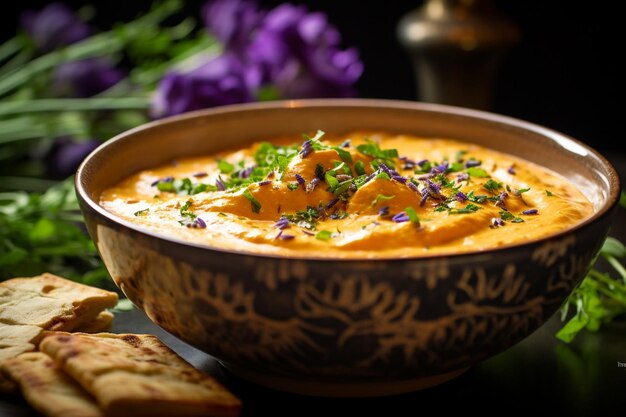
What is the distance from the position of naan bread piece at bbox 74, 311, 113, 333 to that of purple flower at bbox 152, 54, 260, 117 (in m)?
1.59

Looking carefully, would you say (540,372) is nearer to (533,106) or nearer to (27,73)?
(27,73)

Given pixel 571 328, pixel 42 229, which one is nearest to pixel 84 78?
pixel 42 229

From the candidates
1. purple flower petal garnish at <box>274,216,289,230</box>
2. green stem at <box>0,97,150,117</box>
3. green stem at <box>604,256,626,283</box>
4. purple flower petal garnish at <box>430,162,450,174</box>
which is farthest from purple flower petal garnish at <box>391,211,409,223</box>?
green stem at <box>0,97,150,117</box>

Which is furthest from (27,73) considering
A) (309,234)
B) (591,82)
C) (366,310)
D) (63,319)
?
(591,82)

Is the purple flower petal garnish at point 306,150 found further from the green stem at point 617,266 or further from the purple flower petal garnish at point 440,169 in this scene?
the green stem at point 617,266

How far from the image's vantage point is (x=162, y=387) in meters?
1.92

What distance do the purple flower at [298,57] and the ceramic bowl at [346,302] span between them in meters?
1.96

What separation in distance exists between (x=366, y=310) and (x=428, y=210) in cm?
54

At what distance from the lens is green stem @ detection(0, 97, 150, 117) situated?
13.2 ft

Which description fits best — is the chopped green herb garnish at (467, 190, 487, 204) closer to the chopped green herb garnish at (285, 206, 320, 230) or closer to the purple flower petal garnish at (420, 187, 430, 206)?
the purple flower petal garnish at (420, 187, 430, 206)

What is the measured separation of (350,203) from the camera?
2.28 metres

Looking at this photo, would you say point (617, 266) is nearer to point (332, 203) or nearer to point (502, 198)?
point (502, 198)

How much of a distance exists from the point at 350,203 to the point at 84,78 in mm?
2591

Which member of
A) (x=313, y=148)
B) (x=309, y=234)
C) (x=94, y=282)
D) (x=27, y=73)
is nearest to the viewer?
(x=309, y=234)
